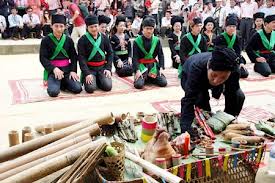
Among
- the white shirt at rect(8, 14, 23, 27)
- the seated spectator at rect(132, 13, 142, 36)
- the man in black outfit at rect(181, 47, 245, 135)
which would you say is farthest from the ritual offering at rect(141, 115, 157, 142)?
the white shirt at rect(8, 14, 23, 27)

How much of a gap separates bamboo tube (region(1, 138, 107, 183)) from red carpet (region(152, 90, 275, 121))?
2241 millimetres

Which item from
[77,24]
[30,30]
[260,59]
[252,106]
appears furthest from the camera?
[30,30]

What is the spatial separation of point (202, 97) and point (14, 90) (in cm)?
283

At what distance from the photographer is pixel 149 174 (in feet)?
7.25

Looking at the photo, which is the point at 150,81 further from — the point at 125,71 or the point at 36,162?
the point at 36,162

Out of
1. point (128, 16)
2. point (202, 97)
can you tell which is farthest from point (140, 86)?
point (128, 16)

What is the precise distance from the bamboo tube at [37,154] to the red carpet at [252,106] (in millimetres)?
2122

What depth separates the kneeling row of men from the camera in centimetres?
531

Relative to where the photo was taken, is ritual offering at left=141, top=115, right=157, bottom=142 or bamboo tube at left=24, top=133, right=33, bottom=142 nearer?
bamboo tube at left=24, top=133, right=33, bottom=142

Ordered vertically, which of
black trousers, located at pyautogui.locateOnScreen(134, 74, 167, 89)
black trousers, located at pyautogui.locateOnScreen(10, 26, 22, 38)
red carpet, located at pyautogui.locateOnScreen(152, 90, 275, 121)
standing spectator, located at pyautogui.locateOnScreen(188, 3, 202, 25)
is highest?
standing spectator, located at pyautogui.locateOnScreen(188, 3, 202, 25)

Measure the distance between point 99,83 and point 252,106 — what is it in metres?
1.98

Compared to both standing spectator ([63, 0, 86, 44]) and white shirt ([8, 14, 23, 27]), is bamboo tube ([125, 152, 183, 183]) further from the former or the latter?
white shirt ([8, 14, 23, 27])

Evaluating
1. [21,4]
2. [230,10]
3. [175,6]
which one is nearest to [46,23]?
[21,4]

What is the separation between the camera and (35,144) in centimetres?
246
